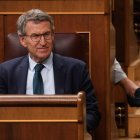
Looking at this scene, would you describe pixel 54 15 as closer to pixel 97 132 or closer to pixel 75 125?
pixel 97 132

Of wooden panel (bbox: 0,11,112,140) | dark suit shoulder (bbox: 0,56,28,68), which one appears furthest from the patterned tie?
wooden panel (bbox: 0,11,112,140)

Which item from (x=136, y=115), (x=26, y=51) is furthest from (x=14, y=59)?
(x=136, y=115)

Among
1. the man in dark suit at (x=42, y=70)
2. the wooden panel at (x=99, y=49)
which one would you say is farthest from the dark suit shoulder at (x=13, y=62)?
the wooden panel at (x=99, y=49)

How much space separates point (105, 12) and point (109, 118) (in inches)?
24.1

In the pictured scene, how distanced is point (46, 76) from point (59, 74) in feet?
0.23

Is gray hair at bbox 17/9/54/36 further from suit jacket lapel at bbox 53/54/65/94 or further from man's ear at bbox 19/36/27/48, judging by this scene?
suit jacket lapel at bbox 53/54/65/94

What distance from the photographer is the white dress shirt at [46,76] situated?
8.42 ft

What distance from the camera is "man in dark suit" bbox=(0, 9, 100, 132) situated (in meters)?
2.52

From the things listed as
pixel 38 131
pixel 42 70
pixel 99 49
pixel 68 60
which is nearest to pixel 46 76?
pixel 42 70

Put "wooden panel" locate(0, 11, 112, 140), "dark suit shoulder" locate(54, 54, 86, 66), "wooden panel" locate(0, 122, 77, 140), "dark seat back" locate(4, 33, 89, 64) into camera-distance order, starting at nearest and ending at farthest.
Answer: "wooden panel" locate(0, 122, 77, 140) → "dark suit shoulder" locate(54, 54, 86, 66) → "dark seat back" locate(4, 33, 89, 64) → "wooden panel" locate(0, 11, 112, 140)

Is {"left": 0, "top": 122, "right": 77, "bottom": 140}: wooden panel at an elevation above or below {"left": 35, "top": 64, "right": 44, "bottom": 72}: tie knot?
below

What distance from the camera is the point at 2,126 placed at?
190cm

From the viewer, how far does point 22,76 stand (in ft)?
8.52

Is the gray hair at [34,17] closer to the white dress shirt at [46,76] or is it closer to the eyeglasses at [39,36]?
the eyeglasses at [39,36]
